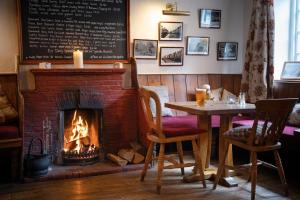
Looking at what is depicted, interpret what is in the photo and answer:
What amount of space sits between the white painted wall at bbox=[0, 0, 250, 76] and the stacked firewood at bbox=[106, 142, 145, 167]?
1.06 m

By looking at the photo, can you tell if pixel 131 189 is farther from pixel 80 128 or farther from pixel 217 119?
pixel 217 119

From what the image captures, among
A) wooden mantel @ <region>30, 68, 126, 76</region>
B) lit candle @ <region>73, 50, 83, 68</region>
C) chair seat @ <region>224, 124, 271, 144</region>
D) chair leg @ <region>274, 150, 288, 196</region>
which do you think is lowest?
chair leg @ <region>274, 150, 288, 196</region>

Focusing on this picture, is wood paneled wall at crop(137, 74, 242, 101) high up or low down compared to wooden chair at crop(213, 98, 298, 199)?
up

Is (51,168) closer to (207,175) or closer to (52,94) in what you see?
(52,94)

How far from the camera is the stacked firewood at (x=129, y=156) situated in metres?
3.73

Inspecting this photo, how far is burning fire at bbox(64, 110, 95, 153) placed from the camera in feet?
13.0

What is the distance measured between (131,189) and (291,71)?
8.28 feet

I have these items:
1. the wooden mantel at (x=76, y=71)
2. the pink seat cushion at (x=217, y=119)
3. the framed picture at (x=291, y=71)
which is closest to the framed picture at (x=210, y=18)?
the framed picture at (x=291, y=71)

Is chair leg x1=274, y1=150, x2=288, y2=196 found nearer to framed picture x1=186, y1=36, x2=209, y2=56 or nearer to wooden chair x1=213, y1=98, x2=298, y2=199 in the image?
wooden chair x1=213, y1=98, x2=298, y2=199

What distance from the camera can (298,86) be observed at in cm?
391

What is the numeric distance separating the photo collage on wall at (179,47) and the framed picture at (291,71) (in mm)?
801

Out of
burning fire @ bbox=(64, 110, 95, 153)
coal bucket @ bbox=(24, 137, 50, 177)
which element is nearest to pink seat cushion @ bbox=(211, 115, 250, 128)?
burning fire @ bbox=(64, 110, 95, 153)

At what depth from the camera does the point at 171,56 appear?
452 cm

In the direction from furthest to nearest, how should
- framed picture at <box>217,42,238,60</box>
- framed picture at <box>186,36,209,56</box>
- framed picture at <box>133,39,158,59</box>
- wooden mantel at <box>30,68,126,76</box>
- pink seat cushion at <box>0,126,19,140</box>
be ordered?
framed picture at <box>217,42,238,60</box> → framed picture at <box>186,36,209,56</box> → framed picture at <box>133,39,158,59</box> → wooden mantel at <box>30,68,126,76</box> → pink seat cushion at <box>0,126,19,140</box>
